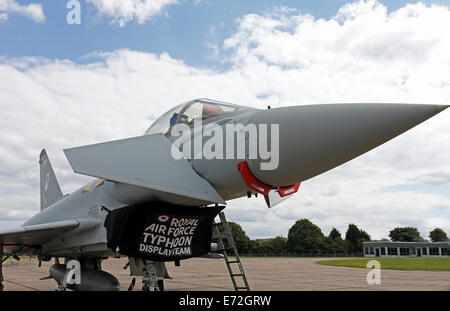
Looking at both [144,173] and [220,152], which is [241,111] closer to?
[220,152]

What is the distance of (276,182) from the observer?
15.4ft

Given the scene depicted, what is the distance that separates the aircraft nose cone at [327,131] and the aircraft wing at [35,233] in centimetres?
382

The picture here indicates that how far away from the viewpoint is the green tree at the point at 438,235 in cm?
10706

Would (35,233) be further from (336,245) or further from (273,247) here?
(336,245)

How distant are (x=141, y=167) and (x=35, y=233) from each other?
3.82 meters

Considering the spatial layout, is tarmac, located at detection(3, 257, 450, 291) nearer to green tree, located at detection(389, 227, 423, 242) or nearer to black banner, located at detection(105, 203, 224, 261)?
black banner, located at detection(105, 203, 224, 261)

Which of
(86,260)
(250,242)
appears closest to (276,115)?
(86,260)

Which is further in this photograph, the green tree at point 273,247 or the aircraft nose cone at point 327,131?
the green tree at point 273,247

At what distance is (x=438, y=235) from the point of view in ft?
355

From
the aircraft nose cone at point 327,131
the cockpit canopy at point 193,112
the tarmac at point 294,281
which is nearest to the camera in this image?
the aircraft nose cone at point 327,131

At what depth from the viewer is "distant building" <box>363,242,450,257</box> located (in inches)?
2613

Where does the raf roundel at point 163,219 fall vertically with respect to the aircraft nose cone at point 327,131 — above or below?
below

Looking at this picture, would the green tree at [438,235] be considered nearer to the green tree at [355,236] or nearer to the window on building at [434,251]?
the green tree at [355,236]

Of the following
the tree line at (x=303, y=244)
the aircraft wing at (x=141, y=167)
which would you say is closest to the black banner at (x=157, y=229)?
the aircraft wing at (x=141, y=167)
